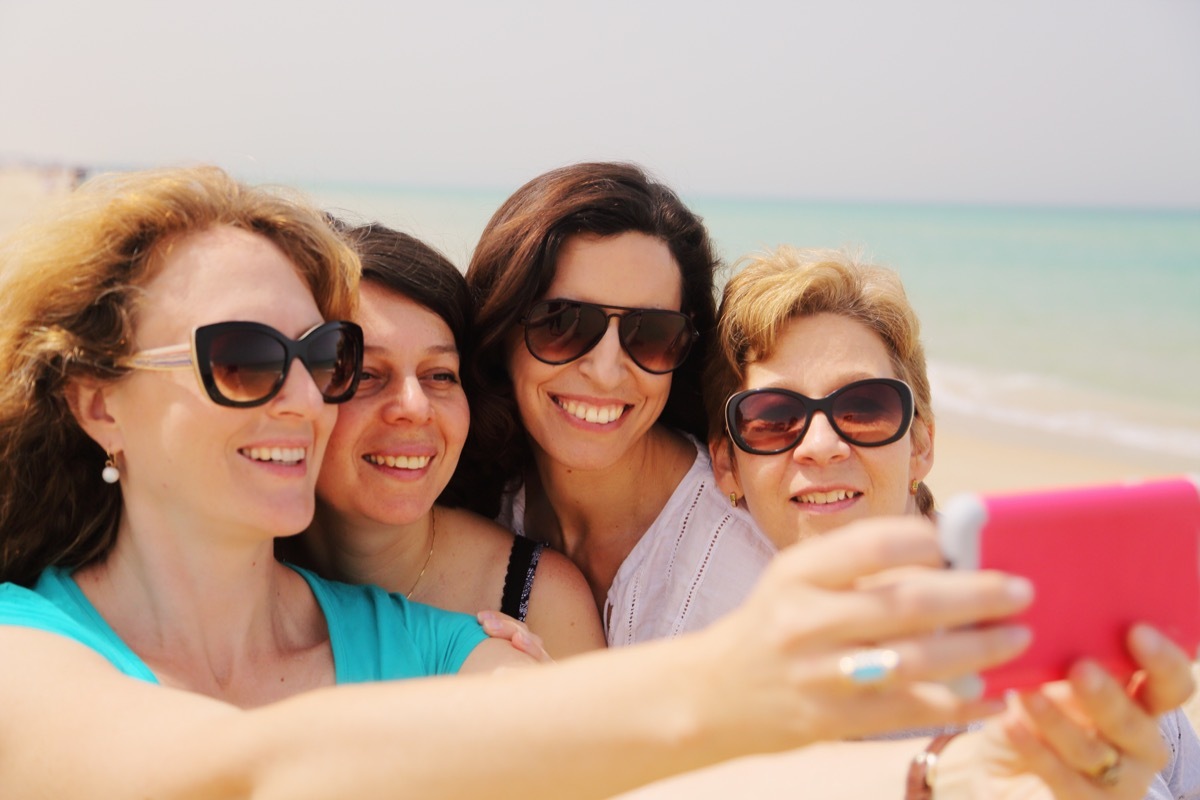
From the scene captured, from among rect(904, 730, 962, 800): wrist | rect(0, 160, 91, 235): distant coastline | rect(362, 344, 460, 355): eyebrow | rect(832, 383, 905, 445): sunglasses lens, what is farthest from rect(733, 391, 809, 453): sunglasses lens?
rect(0, 160, 91, 235): distant coastline

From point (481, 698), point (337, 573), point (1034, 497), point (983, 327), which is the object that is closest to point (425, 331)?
point (337, 573)

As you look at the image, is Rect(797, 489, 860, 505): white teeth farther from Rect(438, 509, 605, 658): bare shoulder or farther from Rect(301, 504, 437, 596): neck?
Rect(301, 504, 437, 596): neck

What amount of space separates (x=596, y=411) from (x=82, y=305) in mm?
1842

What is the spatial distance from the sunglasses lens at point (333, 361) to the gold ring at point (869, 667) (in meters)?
1.85

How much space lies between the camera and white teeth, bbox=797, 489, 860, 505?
347 centimetres

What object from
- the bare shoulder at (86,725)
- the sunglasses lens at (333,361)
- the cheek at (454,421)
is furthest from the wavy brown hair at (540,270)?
the bare shoulder at (86,725)

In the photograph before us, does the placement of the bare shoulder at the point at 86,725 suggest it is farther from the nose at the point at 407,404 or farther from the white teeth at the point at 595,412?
the white teeth at the point at 595,412

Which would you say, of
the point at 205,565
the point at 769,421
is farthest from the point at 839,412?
the point at 205,565

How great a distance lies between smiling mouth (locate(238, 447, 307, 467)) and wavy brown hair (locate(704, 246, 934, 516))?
5.36 ft

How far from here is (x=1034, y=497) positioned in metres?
1.39

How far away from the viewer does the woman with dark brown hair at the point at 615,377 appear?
3.81 metres

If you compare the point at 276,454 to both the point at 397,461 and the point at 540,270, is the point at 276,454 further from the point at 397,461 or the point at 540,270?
the point at 540,270

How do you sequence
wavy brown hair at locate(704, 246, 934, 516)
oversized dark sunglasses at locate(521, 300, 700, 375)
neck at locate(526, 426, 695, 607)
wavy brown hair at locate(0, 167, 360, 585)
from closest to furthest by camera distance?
wavy brown hair at locate(0, 167, 360, 585) → wavy brown hair at locate(704, 246, 934, 516) → oversized dark sunglasses at locate(521, 300, 700, 375) → neck at locate(526, 426, 695, 607)

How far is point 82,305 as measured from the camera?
8.56 feet
